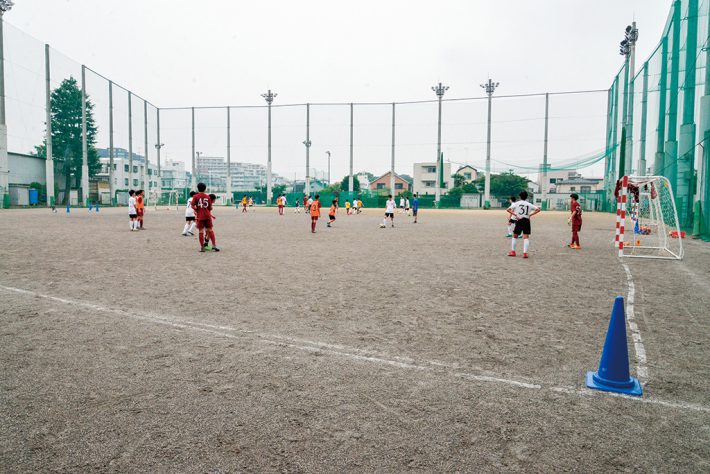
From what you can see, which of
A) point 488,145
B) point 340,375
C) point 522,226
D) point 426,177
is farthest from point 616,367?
→ point 426,177

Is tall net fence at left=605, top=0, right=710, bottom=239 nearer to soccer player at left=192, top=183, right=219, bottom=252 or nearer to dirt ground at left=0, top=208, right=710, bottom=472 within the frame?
dirt ground at left=0, top=208, right=710, bottom=472

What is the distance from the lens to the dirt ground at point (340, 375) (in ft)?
9.19

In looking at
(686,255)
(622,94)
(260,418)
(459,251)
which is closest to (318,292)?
(260,418)

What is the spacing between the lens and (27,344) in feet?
15.5

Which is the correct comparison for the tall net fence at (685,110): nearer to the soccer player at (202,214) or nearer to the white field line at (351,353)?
the white field line at (351,353)

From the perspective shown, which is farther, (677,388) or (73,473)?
(677,388)

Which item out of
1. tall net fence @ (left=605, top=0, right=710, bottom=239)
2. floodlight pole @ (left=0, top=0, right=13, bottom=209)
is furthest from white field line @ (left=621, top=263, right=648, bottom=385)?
floodlight pole @ (left=0, top=0, right=13, bottom=209)

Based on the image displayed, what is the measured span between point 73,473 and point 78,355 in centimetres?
218

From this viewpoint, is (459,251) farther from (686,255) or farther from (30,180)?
(30,180)

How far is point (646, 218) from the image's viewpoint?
77.5ft

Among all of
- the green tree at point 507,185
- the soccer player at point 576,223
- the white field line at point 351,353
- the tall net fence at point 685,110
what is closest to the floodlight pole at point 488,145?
the green tree at point 507,185

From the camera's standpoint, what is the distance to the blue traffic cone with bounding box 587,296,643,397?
12.4 feet

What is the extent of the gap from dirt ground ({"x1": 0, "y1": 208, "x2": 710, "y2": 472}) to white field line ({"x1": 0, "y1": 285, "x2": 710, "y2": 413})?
26mm

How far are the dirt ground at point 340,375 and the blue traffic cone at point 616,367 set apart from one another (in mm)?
122
